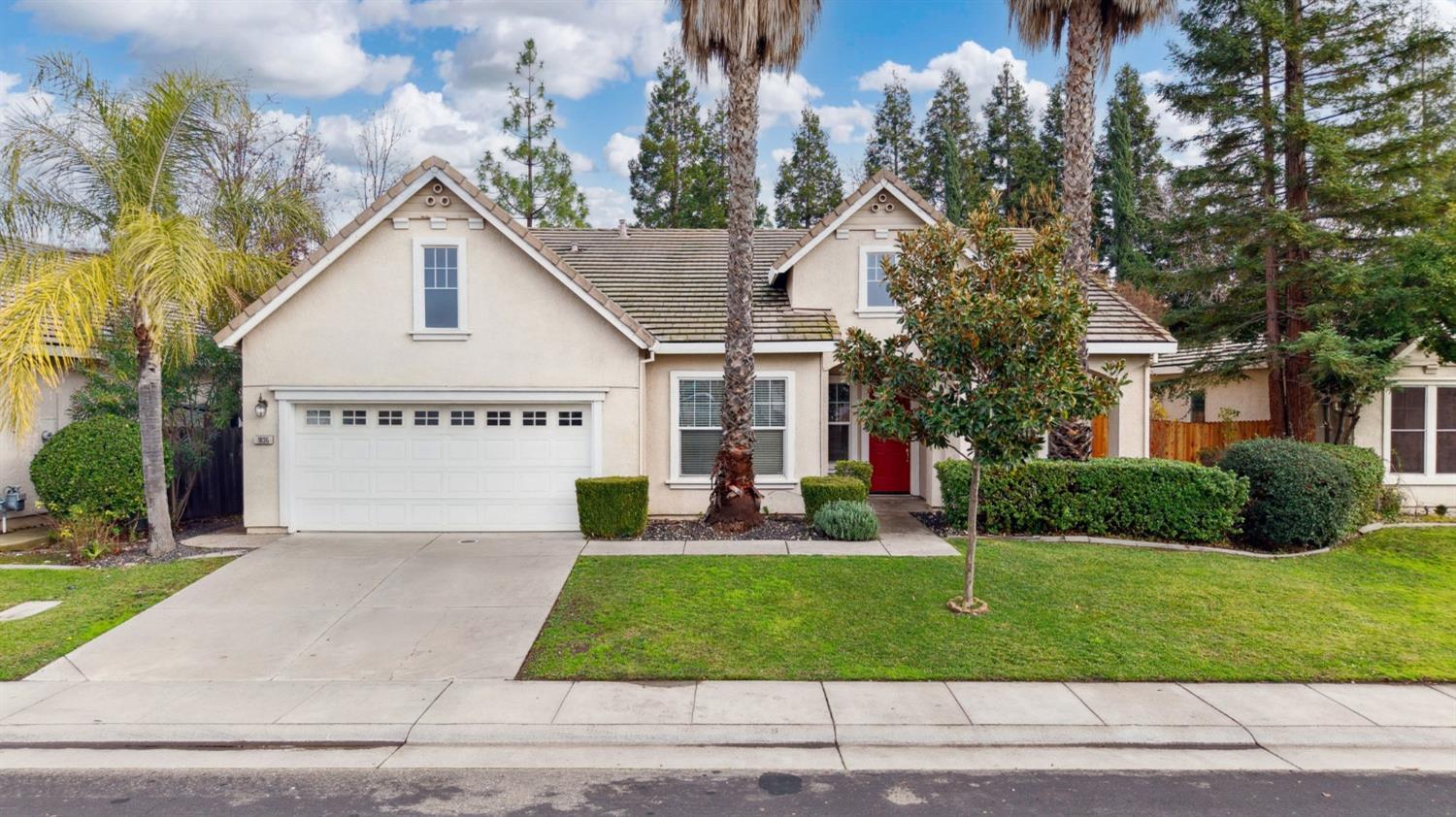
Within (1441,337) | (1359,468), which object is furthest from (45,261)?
(1441,337)

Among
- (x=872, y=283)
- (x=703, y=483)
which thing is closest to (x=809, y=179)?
(x=872, y=283)

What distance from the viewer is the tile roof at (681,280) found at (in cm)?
1331

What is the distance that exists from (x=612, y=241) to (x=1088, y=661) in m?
13.7

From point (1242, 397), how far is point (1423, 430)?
150 inches

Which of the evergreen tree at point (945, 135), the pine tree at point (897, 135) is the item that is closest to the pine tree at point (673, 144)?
the pine tree at point (897, 135)

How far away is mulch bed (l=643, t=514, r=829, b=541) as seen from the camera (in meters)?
11.4

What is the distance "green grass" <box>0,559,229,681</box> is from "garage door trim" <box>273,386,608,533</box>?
1883mm

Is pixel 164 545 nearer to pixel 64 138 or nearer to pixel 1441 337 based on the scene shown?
pixel 64 138

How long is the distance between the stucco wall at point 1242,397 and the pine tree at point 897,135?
1976cm

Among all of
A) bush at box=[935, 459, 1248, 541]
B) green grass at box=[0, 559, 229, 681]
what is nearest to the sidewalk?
green grass at box=[0, 559, 229, 681]

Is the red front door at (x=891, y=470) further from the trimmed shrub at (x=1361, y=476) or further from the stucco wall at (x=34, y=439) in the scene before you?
the stucco wall at (x=34, y=439)

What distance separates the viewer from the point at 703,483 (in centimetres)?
1308

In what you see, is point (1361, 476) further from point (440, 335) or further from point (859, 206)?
point (440, 335)

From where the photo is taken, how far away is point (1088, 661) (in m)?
6.86
